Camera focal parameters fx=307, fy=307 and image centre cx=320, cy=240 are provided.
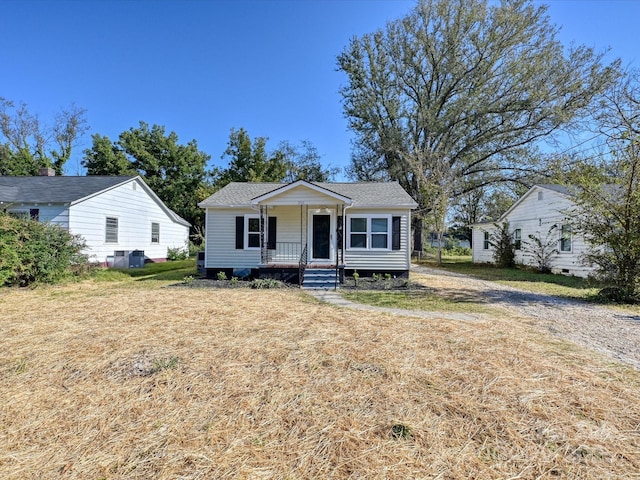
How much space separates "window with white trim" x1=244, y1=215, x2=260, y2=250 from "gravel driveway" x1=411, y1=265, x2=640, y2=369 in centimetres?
812

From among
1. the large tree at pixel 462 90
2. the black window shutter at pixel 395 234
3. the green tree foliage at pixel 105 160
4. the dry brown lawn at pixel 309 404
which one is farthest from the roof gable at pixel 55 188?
the large tree at pixel 462 90

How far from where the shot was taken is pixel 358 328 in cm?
510

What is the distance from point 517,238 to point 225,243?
53.4ft

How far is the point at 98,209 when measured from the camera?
14750 mm

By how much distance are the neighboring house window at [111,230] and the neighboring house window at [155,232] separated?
277 centimetres

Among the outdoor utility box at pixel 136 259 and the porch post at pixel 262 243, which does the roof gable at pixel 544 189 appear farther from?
the outdoor utility box at pixel 136 259

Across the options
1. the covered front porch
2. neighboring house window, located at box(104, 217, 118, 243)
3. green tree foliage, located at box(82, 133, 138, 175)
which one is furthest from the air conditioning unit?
green tree foliage, located at box(82, 133, 138, 175)

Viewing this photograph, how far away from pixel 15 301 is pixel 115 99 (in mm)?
21690

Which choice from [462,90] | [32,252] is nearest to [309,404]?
[32,252]

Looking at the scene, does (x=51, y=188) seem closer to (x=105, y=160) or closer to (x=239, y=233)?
(x=239, y=233)

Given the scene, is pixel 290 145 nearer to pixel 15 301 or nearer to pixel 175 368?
pixel 15 301

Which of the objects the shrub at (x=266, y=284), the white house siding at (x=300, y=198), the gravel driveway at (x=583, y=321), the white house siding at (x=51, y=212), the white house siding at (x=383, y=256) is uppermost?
the white house siding at (x=300, y=198)

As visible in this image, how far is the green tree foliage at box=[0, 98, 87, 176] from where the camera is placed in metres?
26.4

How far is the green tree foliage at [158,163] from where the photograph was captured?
27625 millimetres
